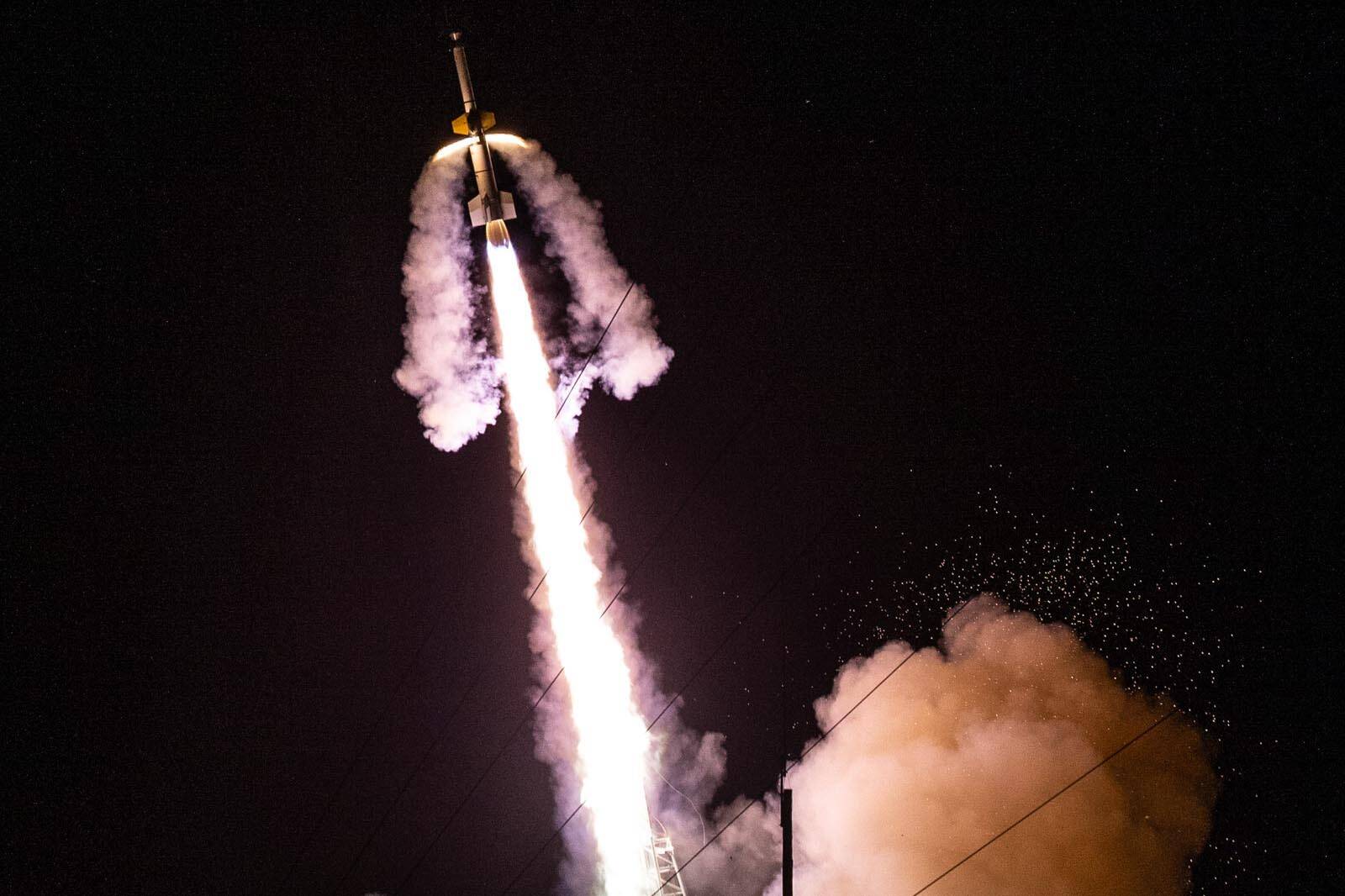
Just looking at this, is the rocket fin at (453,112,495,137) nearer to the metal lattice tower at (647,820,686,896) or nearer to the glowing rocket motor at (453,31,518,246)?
the glowing rocket motor at (453,31,518,246)

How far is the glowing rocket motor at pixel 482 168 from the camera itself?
47.6 feet

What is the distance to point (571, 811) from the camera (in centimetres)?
1927

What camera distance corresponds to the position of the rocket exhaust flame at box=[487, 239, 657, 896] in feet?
52.0

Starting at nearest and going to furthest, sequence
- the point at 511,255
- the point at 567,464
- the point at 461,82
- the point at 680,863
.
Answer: the point at 461,82 → the point at 511,255 → the point at 567,464 → the point at 680,863

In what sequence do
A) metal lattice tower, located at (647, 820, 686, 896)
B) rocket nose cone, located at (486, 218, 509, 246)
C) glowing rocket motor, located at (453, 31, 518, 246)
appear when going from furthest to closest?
1. metal lattice tower, located at (647, 820, 686, 896)
2. rocket nose cone, located at (486, 218, 509, 246)
3. glowing rocket motor, located at (453, 31, 518, 246)

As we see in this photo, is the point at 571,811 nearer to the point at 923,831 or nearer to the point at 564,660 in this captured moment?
the point at 564,660

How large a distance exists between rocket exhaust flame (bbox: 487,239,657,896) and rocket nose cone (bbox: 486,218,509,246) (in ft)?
0.10

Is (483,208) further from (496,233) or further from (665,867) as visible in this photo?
(665,867)

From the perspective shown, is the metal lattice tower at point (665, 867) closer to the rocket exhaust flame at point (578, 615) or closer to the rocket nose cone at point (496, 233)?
the rocket exhaust flame at point (578, 615)

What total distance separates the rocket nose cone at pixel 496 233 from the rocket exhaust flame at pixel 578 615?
0.10 feet

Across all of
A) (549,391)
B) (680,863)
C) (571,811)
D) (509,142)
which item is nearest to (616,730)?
(571,811)

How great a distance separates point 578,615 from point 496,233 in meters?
6.98

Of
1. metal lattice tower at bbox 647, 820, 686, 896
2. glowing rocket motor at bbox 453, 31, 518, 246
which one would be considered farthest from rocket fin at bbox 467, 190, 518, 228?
metal lattice tower at bbox 647, 820, 686, 896

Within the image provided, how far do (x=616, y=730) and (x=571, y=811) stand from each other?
2.94 meters
